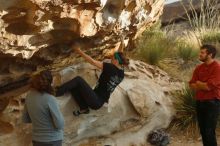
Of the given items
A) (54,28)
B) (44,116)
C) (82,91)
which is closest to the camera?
(44,116)

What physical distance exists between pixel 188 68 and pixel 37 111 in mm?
7065

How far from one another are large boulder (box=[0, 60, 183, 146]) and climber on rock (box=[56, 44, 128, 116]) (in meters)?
0.28

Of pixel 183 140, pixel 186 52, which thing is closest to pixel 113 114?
pixel 183 140

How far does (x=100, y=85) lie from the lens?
679 cm

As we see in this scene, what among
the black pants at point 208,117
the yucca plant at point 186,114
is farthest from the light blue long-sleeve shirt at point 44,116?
the yucca plant at point 186,114

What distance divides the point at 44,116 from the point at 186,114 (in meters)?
4.14

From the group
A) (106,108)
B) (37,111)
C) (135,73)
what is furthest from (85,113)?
(37,111)

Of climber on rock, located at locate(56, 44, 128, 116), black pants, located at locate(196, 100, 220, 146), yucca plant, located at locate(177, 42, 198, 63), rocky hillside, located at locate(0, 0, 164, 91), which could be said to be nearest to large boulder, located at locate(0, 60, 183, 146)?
climber on rock, located at locate(56, 44, 128, 116)

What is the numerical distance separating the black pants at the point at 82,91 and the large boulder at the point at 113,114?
0.67ft

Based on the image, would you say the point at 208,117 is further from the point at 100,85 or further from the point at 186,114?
the point at 186,114

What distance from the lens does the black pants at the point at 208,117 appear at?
5922 mm

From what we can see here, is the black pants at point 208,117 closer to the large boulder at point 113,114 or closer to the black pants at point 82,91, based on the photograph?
the black pants at point 82,91

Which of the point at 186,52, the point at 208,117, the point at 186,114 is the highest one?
the point at 208,117

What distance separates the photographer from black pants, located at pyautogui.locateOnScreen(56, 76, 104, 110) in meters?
6.65
